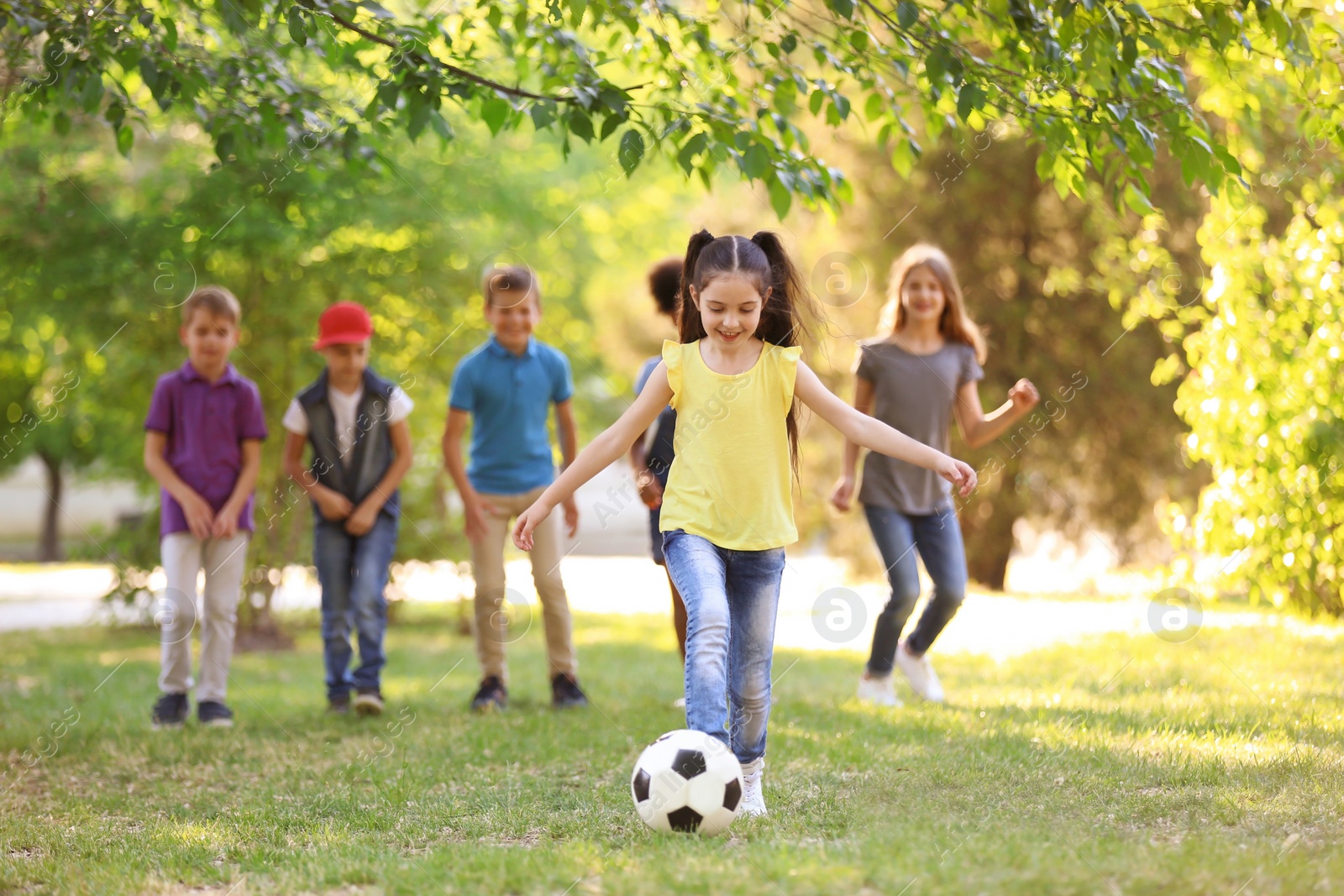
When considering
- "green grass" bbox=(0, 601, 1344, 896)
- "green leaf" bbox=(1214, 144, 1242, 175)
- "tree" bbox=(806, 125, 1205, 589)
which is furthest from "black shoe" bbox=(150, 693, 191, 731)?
"tree" bbox=(806, 125, 1205, 589)

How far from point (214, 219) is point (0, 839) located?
609 cm

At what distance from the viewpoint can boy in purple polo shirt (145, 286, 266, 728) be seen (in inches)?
226

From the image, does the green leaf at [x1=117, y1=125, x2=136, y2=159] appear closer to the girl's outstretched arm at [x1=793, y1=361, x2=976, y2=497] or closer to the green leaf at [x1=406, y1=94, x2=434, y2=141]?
the green leaf at [x1=406, y1=94, x2=434, y2=141]

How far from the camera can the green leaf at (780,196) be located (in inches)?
183

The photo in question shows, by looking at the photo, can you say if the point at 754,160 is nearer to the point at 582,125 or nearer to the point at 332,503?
the point at 582,125

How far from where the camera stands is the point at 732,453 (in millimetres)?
3715

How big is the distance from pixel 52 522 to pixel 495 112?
22.9 m

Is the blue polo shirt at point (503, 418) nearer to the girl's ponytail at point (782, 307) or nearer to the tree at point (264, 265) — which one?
the tree at point (264, 265)

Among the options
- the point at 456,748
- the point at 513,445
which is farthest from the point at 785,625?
the point at 456,748

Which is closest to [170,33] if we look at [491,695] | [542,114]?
[542,114]

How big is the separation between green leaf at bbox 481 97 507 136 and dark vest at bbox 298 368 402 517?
175 cm

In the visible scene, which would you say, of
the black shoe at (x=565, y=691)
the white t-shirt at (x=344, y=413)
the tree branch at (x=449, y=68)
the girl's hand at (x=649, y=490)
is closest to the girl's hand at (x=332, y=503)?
the white t-shirt at (x=344, y=413)

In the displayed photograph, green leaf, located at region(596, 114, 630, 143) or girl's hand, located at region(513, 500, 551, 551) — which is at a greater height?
green leaf, located at region(596, 114, 630, 143)

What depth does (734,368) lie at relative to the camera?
12.4 ft
